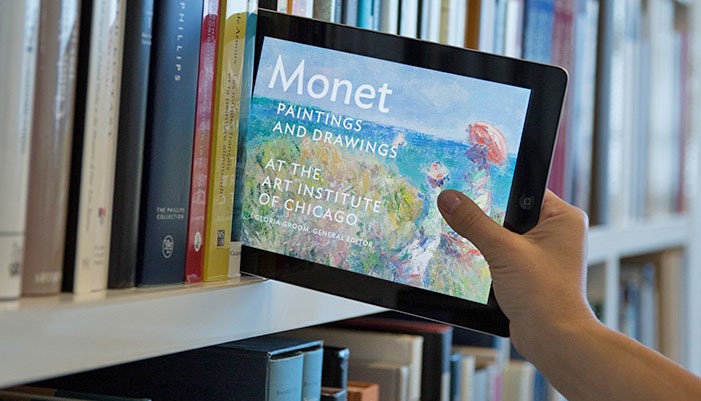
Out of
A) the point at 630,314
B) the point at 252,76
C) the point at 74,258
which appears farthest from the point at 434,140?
the point at 630,314

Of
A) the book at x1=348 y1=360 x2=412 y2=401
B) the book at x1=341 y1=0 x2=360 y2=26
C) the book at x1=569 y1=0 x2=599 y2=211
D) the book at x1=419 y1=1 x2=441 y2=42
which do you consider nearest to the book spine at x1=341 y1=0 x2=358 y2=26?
the book at x1=341 y1=0 x2=360 y2=26

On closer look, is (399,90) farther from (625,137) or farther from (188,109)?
(625,137)

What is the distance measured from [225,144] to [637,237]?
3.60 feet

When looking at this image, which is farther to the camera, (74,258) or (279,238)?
(279,238)

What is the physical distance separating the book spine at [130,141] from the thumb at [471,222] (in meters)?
0.24

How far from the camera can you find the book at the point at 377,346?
916 mm

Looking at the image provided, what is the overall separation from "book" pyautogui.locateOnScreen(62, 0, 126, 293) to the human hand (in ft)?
0.85

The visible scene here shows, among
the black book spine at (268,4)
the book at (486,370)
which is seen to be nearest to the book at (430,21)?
the black book spine at (268,4)

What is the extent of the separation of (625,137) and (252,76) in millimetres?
1044

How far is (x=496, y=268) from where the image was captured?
692mm

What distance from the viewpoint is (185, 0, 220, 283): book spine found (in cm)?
63

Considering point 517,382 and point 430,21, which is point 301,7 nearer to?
point 430,21

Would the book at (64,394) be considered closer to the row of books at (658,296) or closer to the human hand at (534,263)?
the human hand at (534,263)

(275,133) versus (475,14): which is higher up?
(475,14)
